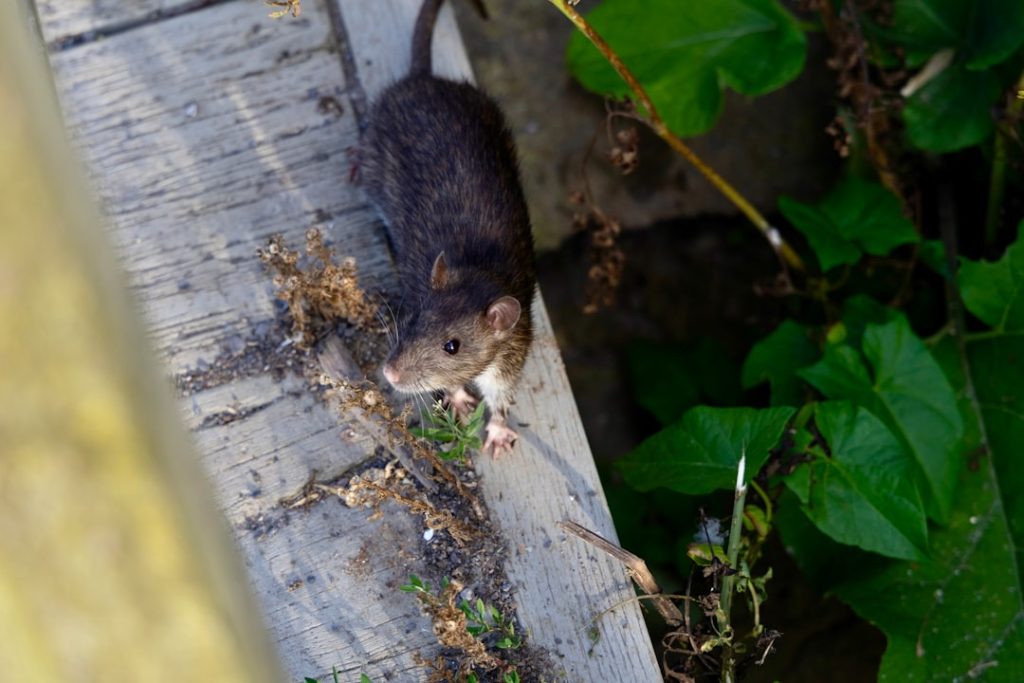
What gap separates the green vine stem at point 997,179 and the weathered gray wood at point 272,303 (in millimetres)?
2182

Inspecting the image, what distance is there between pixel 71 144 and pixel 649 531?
9.44 feet

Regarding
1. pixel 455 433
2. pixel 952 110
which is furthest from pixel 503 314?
pixel 952 110

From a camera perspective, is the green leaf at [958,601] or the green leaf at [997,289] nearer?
the green leaf at [958,601]

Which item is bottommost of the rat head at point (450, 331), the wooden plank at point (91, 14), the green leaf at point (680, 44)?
the rat head at point (450, 331)

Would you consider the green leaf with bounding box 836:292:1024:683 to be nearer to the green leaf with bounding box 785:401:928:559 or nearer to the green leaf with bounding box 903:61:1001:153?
the green leaf with bounding box 785:401:928:559

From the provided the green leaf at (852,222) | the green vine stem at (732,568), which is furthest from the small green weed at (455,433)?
the green leaf at (852,222)

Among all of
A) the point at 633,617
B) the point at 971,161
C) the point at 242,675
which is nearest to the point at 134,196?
the point at 242,675

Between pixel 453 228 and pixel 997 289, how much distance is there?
211cm

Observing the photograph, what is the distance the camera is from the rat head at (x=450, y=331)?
3082 millimetres

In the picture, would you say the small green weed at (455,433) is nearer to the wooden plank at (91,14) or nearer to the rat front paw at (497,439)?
the rat front paw at (497,439)

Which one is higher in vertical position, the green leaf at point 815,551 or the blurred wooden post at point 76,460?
the blurred wooden post at point 76,460

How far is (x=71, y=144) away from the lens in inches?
138

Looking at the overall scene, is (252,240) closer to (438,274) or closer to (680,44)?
(438,274)

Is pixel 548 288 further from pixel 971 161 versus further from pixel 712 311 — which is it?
pixel 971 161
